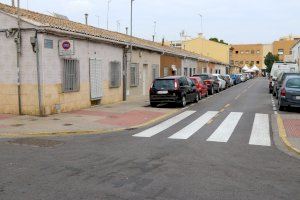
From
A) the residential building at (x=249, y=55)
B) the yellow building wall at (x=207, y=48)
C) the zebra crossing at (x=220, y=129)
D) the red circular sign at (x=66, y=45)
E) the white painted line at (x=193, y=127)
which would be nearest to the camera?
the zebra crossing at (x=220, y=129)

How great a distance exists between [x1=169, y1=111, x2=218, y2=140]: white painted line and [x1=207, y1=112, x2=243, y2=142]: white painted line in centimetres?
68

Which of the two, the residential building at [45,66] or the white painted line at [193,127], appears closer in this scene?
the white painted line at [193,127]

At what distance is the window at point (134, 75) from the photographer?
82.4 feet

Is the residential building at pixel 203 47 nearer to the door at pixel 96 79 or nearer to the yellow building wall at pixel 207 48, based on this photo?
the yellow building wall at pixel 207 48

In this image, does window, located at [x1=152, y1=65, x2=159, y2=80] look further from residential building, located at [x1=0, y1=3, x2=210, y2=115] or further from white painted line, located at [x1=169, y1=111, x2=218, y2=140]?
white painted line, located at [x1=169, y1=111, x2=218, y2=140]

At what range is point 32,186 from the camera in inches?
245

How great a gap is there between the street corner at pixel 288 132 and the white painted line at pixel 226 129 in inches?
54.2

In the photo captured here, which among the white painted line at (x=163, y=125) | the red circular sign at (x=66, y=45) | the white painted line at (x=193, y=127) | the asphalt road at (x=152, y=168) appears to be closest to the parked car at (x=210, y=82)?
the white painted line at (x=163, y=125)

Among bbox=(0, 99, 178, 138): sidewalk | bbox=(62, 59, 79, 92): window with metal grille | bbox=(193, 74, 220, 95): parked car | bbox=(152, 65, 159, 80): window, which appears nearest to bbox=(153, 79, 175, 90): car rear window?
bbox=(0, 99, 178, 138): sidewalk

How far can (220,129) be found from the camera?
42.4 ft

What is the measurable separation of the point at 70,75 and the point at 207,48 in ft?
204

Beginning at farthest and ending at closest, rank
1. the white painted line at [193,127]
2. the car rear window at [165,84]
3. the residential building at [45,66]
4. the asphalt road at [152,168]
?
the car rear window at [165,84]
the residential building at [45,66]
the white painted line at [193,127]
the asphalt road at [152,168]

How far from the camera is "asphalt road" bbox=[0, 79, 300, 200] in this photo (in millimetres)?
6008

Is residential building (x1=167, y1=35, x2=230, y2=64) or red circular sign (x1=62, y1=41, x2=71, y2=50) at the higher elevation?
residential building (x1=167, y1=35, x2=230, y2=64)
